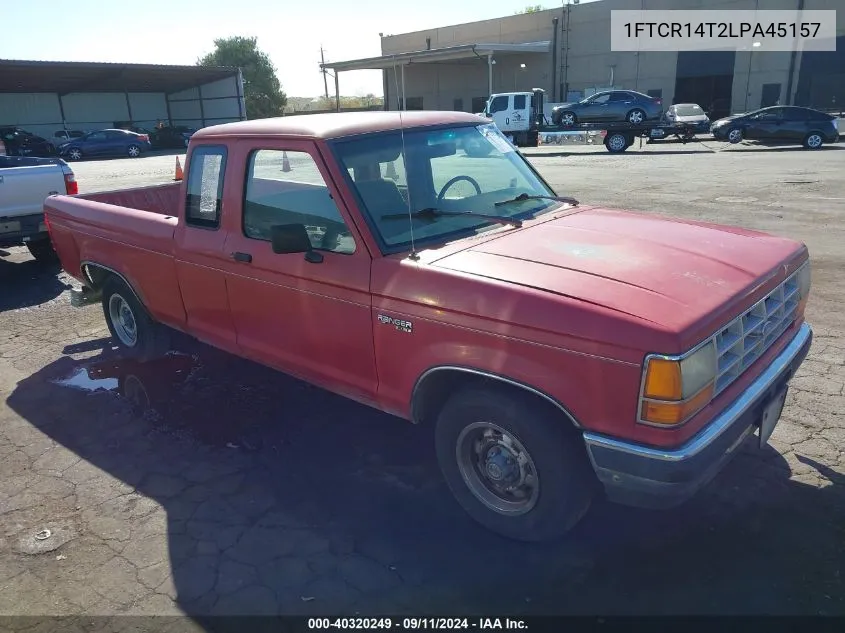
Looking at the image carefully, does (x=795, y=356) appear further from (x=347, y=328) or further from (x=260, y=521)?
(x=260, y=521)

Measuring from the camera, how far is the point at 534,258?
3.06 m

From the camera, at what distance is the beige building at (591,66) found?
34938 mm

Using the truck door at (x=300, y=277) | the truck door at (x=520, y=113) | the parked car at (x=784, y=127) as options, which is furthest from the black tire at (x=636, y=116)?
the truck door at (x=300, y=277)

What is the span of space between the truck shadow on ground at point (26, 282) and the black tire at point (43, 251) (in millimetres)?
79

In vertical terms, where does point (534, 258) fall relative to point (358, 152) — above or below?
below

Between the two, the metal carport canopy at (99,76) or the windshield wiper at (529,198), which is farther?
the metal carport canopy at (99,76)

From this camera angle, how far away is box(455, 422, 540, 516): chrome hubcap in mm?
3002

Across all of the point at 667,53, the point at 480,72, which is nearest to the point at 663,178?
the point at 667,53

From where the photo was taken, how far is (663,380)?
2.43 metres

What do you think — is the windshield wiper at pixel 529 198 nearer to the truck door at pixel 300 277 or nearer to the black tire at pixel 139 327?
the truck door at pixel 300 277

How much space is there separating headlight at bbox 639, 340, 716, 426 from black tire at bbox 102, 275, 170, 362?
13.9ft

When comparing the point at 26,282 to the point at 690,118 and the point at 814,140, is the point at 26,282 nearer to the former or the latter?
the point at 814,140

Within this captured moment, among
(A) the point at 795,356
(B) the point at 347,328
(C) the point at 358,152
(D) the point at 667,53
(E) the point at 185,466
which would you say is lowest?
(E) the point at 185,466

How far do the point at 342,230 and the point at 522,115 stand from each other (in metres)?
26.3
